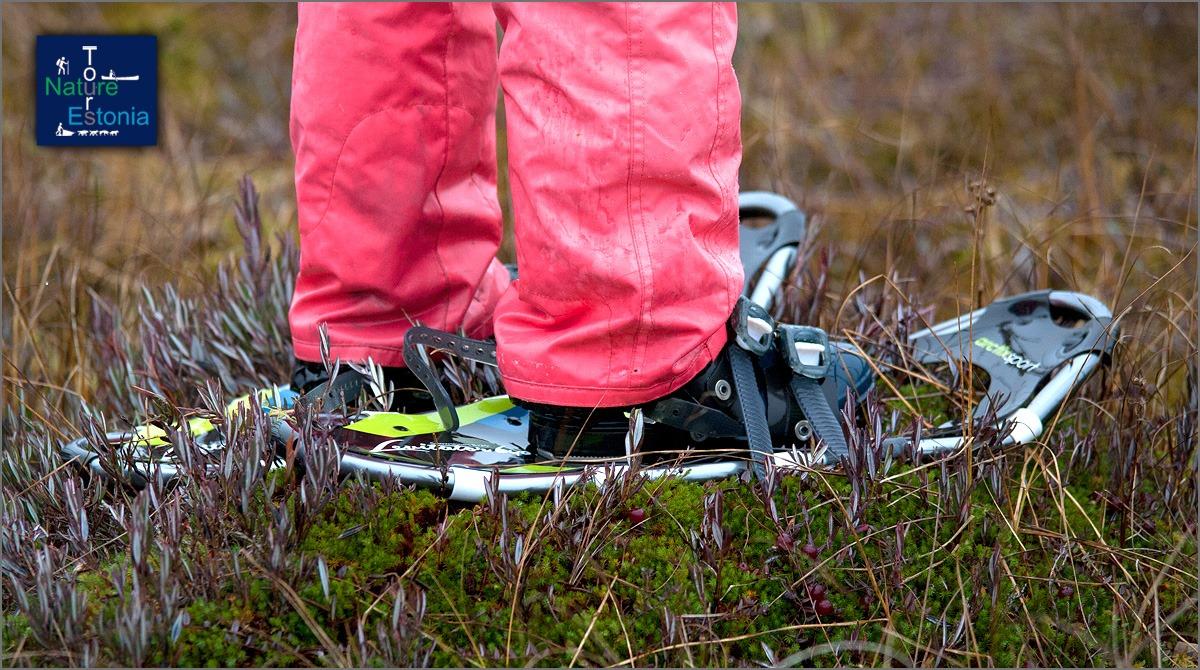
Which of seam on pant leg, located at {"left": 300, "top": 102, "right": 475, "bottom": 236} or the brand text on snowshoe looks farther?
the brand text on snowshoe

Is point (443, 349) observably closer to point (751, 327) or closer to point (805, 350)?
point (751, 327)

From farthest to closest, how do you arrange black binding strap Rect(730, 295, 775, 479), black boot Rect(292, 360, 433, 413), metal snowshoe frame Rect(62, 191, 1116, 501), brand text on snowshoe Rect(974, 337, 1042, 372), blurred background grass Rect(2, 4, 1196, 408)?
blurred background grass Rect(2, 4, 1196, 408) → brand text on snowshoe Rect(974, 337, 1042, 372) → black boot Rect(292, 360, 433, 413) → black binding strap Rect(730, 295, 775, 479) → metal snowshoe frame Rect(62, 191, 1116, 501)

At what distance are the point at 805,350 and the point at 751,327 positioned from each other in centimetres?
14

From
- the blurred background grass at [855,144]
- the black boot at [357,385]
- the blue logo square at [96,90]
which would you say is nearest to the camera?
the black boot at [357,385]

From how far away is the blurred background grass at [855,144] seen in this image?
3619 mm

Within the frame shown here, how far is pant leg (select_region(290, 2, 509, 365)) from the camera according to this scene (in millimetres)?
2090

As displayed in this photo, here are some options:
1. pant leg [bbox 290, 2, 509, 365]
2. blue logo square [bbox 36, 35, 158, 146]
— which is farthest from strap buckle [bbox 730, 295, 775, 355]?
blue logo square [bbox 36, 35, 158, 146]

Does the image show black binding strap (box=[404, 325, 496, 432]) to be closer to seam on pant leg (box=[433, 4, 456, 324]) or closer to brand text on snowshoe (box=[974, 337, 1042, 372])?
seam on pant leg (box=[433, 4, 456, 324])

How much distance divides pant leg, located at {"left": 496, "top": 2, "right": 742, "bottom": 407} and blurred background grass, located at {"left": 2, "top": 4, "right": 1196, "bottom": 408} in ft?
3.80

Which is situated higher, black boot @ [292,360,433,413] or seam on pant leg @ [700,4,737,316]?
seam on pant leg @ [700,4,737,316]

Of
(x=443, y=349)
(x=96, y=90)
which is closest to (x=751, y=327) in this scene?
(x=443, y=349)

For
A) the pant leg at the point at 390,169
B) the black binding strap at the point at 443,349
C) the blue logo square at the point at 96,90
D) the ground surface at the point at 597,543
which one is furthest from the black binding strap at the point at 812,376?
the blue logo square at the point at 96,90

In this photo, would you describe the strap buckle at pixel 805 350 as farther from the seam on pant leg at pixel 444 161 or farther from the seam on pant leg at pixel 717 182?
the seam on pant leg at pixel 444 161

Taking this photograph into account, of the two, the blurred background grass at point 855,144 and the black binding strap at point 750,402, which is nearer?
the black binding strap at point 750,402
